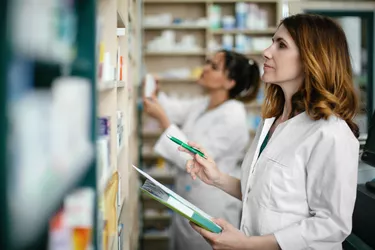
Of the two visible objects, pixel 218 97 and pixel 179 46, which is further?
pixel 179 46

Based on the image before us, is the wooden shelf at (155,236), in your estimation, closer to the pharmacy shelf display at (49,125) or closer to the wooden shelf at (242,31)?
the wooden shelf at (242,31)

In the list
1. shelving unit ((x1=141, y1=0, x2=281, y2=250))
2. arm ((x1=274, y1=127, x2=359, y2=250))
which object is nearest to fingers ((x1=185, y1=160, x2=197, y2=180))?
arm ((x1=274, y1=127, x2=359, y2=250))

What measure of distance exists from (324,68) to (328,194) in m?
0.46

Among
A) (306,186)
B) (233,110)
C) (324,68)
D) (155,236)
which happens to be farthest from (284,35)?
(155,236)

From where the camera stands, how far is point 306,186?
159 cm

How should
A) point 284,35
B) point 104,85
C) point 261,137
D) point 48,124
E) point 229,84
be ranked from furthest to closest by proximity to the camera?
point 229,84 → point 261,137 → point 284,35 → point 104,85 → point 48,124

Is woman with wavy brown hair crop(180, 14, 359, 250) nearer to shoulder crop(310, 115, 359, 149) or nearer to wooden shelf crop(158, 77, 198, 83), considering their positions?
shoulder crop(310, 115, 359, 149)

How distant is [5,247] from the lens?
2.77 ft

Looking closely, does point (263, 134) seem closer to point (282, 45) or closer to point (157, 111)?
point (282, 45)

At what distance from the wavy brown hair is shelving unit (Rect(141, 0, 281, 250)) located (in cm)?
315

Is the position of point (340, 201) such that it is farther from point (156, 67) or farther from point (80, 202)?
point (156, 67)

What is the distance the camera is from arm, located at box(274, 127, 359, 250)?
58.8 inches

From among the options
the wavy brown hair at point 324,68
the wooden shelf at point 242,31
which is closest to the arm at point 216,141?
the wavy brown hair at point 324,68

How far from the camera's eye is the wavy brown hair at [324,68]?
159 cm
